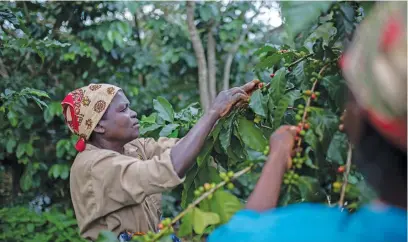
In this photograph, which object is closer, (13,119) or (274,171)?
(274,171)

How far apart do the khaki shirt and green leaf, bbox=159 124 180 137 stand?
14 centimetres

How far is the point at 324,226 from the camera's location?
4.39 feet

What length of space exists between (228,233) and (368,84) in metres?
0.45

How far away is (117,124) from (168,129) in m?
0.38

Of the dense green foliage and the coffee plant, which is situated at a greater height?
the coffee plant

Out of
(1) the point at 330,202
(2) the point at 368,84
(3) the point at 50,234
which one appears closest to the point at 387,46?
(2) the point at 368,84

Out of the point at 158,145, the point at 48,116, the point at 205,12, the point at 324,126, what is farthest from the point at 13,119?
the point at 324,126

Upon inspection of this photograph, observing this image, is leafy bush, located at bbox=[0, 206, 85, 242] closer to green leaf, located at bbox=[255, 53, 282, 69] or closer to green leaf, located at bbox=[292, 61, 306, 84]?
green leaf, located at bbox=[255, 53, 282, 69]

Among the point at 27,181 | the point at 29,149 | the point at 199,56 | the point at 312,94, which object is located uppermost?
the point at 312,94

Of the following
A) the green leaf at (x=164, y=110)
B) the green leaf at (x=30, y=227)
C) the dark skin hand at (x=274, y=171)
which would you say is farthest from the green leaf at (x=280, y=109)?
the green leaf at (x=30, y=227)

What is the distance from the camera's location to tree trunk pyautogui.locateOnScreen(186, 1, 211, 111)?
19.4 ft

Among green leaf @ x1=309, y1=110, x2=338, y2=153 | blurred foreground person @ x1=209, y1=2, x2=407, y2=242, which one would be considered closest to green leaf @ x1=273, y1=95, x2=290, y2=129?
green leaf @ x1=309, y1=110, x2=338, y2=153

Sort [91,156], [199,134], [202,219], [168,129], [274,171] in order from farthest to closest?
[168,129] < [91,156] < [199,134] < [202,219] < [274,171]

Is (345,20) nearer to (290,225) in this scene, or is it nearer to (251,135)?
(251,135)
